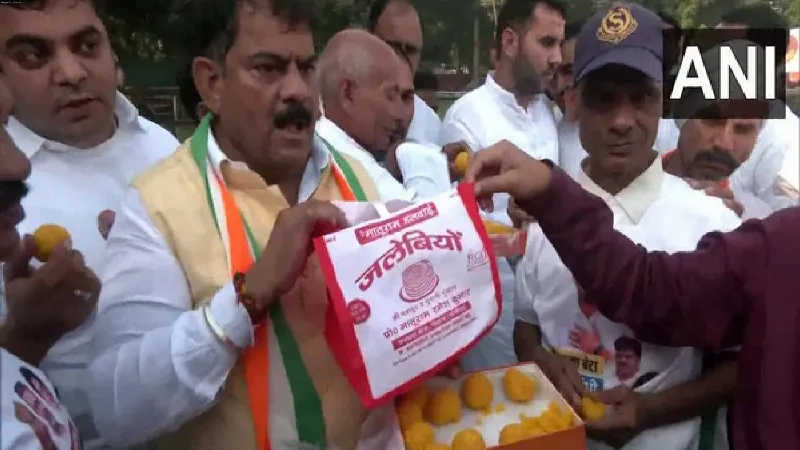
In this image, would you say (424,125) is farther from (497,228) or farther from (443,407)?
(443,407)

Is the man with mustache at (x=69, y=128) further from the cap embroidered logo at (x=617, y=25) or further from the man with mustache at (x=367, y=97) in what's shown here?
the cap embroidered logo at (x=617, y=25)

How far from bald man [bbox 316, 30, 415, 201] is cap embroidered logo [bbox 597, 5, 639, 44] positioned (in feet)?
1.29

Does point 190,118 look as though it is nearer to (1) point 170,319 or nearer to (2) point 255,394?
(1) point 170,319

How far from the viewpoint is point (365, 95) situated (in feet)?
4.89

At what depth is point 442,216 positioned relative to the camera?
1031 millimetres

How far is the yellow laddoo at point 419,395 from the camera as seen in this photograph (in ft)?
3.50

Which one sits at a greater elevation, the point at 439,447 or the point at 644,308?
the point at 644,308

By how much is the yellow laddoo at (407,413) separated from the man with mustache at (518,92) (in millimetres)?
385

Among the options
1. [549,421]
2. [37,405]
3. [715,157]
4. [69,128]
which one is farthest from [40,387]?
[715,157]

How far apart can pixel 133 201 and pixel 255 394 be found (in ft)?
1.07

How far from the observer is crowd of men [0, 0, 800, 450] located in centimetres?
99

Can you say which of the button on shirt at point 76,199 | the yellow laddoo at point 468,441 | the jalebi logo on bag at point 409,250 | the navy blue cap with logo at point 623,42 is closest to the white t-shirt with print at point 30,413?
the button on shirt at point 76,199

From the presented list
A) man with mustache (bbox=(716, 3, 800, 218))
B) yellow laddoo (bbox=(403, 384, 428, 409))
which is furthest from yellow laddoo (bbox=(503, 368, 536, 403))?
man with mustache (bbox=(716, 3, 800, 218))

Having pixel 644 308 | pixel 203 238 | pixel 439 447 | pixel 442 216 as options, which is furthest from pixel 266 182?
pixel 644 308
